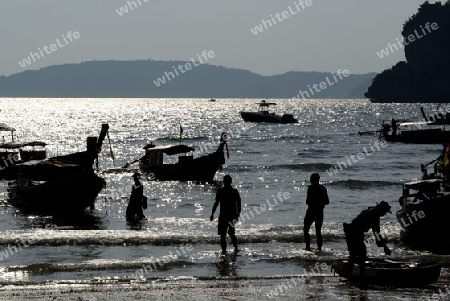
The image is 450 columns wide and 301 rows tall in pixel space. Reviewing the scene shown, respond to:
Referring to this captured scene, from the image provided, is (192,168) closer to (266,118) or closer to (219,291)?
(219,291)

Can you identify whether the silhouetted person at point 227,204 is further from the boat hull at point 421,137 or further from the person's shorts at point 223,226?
the boat hull at point 421,137

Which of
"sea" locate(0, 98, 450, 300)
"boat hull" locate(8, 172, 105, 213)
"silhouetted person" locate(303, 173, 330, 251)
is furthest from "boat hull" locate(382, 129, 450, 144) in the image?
"silhouetted person" locate(303, 173, 330, 251)

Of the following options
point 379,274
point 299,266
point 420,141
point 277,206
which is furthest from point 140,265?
point 420,141

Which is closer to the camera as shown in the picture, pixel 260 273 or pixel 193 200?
pixel 260 273

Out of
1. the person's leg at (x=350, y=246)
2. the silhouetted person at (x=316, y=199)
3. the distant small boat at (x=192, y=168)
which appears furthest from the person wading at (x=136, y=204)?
the distant small boat at (x=192, y=168)

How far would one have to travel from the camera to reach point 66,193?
1216 inches

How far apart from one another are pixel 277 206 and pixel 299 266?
1576 cm

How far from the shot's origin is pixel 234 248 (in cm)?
1992

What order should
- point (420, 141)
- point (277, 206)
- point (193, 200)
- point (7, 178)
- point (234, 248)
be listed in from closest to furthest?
point (234, 248)
point (277, 206)
point (193, 200)
point (7, 178)
point (420, 141)

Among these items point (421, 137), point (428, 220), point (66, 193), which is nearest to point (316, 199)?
point (428, 220)

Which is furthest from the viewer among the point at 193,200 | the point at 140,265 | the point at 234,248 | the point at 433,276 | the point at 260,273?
the point at 193,200

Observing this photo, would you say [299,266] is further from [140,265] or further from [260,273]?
[140,265]

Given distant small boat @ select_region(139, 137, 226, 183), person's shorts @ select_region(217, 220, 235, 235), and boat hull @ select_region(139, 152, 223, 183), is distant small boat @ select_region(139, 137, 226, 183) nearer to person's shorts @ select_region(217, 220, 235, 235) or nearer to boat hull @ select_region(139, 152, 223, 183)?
boat hull @ select_region(139, 152, 223, 183)

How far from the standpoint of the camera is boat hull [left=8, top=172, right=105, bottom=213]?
3084 cm
